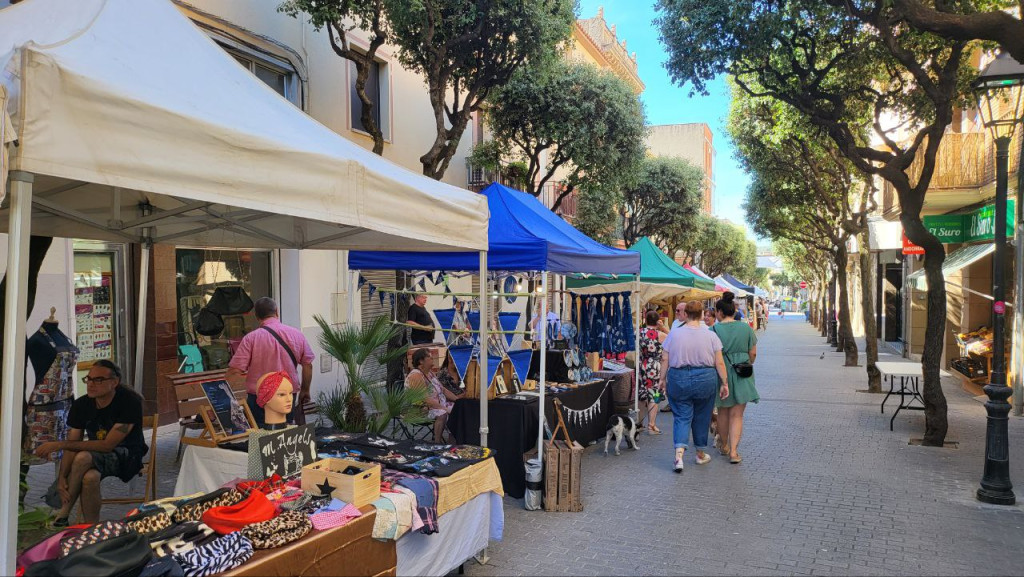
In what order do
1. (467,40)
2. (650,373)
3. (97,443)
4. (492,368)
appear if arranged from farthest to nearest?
(467,40) < (650,373) < (492,368) < (97,443)

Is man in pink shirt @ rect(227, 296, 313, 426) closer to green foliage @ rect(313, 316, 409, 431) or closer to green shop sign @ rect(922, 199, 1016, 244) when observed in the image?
green foliage @ rect(313, 316, 409, 431)

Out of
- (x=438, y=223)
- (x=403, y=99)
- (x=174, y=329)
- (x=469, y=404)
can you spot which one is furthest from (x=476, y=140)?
(x=438, y=223)

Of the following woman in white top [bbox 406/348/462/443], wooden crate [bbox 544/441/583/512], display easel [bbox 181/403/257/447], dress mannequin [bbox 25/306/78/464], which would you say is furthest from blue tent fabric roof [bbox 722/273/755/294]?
dress mannequin [bbox 25/306/78/464]

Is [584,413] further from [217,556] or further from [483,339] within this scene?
[217,556]

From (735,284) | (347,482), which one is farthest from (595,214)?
(347,482)

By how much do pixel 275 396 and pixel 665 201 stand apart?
2584 cm

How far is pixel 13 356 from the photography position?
2.47m

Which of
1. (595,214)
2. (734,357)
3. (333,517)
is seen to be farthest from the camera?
(595,214)

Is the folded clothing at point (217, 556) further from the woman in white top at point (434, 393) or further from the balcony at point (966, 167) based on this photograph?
the balcony at point (966, 167)

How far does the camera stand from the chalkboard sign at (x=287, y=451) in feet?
12.4

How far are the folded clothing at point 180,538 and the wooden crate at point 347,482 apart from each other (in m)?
0.65

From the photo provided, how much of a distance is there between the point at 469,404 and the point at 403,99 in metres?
10.3

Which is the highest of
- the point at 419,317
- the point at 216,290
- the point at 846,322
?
the point at 216,290

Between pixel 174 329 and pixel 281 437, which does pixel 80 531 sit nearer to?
pixel 281 437
